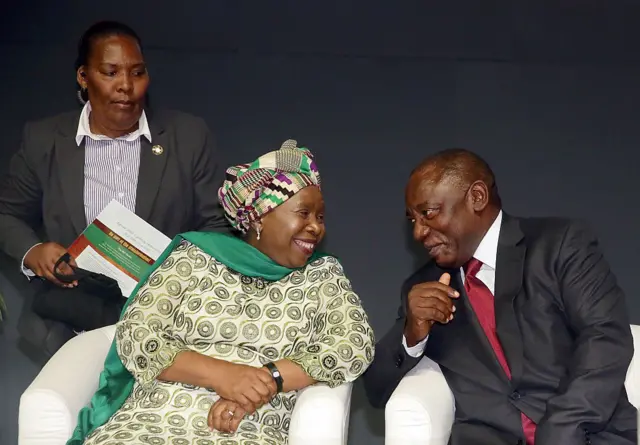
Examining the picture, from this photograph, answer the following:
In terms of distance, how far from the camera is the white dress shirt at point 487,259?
3.65 meters

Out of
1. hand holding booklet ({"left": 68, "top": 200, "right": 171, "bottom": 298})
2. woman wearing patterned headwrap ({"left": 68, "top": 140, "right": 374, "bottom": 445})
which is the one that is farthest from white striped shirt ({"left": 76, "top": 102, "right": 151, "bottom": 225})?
woman wearing patterned headwrap ({"left": 68, "top": 140, "right": 374, "bottom": 445})

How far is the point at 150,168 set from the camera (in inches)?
164

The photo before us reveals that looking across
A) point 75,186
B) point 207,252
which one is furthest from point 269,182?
point 75,186

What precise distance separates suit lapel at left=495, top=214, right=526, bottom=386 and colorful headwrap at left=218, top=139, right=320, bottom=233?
668 mm

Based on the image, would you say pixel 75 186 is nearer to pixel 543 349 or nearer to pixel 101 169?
pixel 101 169

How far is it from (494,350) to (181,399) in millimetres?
1008

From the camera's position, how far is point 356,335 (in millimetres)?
3631

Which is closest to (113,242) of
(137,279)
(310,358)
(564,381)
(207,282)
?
(137,279)

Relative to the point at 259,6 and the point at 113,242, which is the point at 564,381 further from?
the point at 259,6

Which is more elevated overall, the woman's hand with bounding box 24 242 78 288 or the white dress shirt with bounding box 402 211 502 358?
the white dress shirt with bounding box 402 211 502 358

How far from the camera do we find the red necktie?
11.9ft

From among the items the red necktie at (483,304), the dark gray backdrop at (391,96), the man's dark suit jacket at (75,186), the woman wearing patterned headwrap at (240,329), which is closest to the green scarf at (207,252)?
the woman wearing patterned headwrap at (240,329)

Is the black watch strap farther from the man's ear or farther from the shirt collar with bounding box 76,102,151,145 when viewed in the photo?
the shirt collar with bounding box 76,102,151,145

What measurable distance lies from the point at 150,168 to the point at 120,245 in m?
0.32
